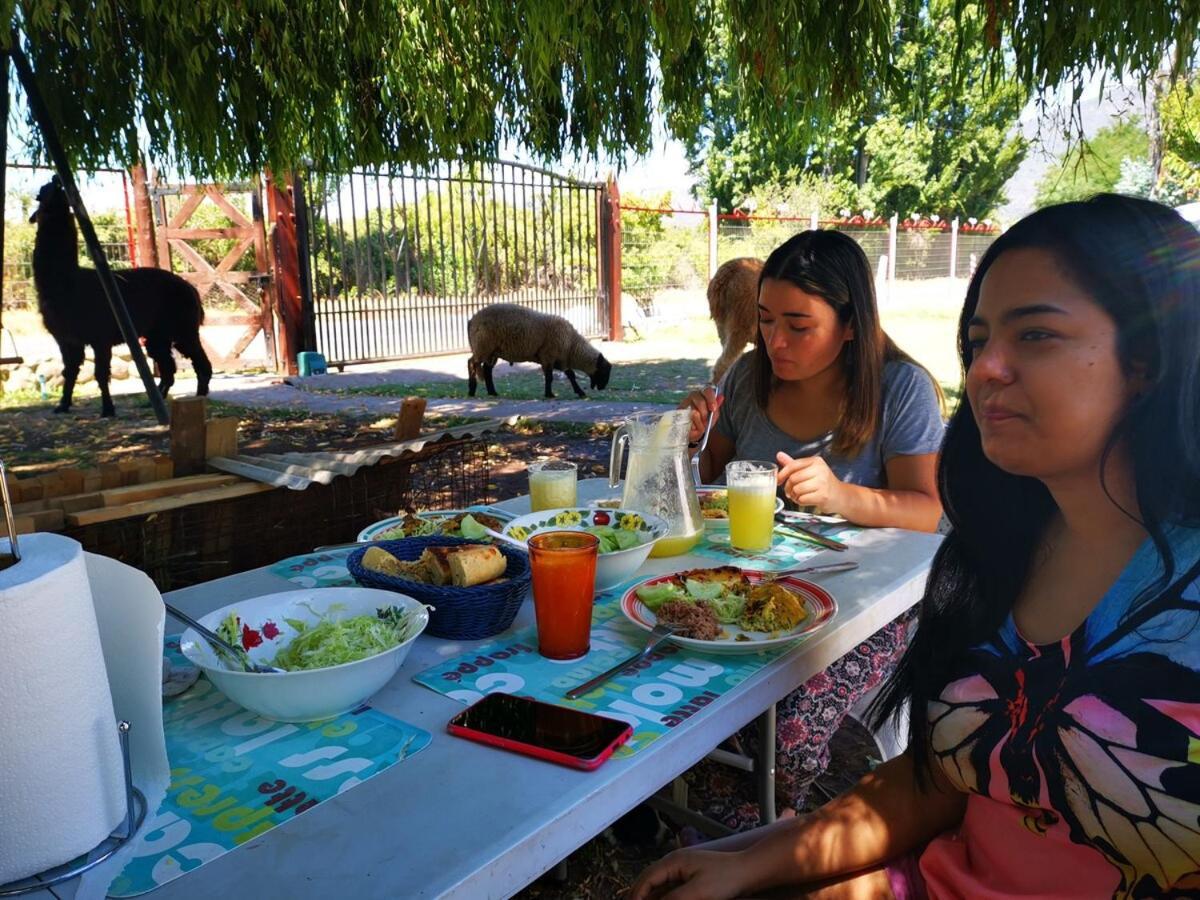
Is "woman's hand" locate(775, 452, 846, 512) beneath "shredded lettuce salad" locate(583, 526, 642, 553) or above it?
above

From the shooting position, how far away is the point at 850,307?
8.43ft

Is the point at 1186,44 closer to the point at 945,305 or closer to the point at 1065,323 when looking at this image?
the point at 1065,323

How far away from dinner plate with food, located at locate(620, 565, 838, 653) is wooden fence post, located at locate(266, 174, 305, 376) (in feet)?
37.1

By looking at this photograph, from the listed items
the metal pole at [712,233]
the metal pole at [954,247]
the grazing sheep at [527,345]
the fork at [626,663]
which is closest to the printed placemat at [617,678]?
the fork at [626,663]

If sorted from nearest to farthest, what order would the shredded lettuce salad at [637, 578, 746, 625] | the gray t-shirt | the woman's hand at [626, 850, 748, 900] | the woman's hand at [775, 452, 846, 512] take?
the woman's hand at [626, 850, 748, 900]
the shredded lettuce salad at [637, 578, 746, 625]
the woman's hand at [775, 452, 846, 512]
the gray t-shirt

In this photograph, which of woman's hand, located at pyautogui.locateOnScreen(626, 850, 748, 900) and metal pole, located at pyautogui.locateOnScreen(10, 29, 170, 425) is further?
metal pole, located at pyautogui.locateOnScreen(10, 29, 170, 425)

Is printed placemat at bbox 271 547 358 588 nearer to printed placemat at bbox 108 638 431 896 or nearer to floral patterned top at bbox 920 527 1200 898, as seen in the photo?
printed placemat at bbox 108 638 431 896

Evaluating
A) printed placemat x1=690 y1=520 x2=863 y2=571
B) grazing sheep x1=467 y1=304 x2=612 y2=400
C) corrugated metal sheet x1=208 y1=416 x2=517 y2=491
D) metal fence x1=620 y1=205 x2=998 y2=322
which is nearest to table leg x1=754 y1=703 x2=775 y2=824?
printed placemat x1=690 y1=520 x2=863 y2=571

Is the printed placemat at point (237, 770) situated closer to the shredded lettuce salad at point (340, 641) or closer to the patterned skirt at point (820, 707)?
the shredded lettuce salad at point (340, 641)

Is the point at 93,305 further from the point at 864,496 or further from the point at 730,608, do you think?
the point at 730,608

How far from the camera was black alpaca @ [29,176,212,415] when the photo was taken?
296 inches

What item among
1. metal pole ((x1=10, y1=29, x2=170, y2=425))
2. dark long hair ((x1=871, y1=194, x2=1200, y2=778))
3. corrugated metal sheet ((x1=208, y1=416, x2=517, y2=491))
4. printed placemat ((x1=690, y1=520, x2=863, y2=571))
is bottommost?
printed placemat ((x1=690, y1=520, x2=863, y2=571))

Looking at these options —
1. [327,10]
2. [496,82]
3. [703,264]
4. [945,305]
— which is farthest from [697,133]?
[945,305]

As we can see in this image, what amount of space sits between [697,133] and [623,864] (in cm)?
347
